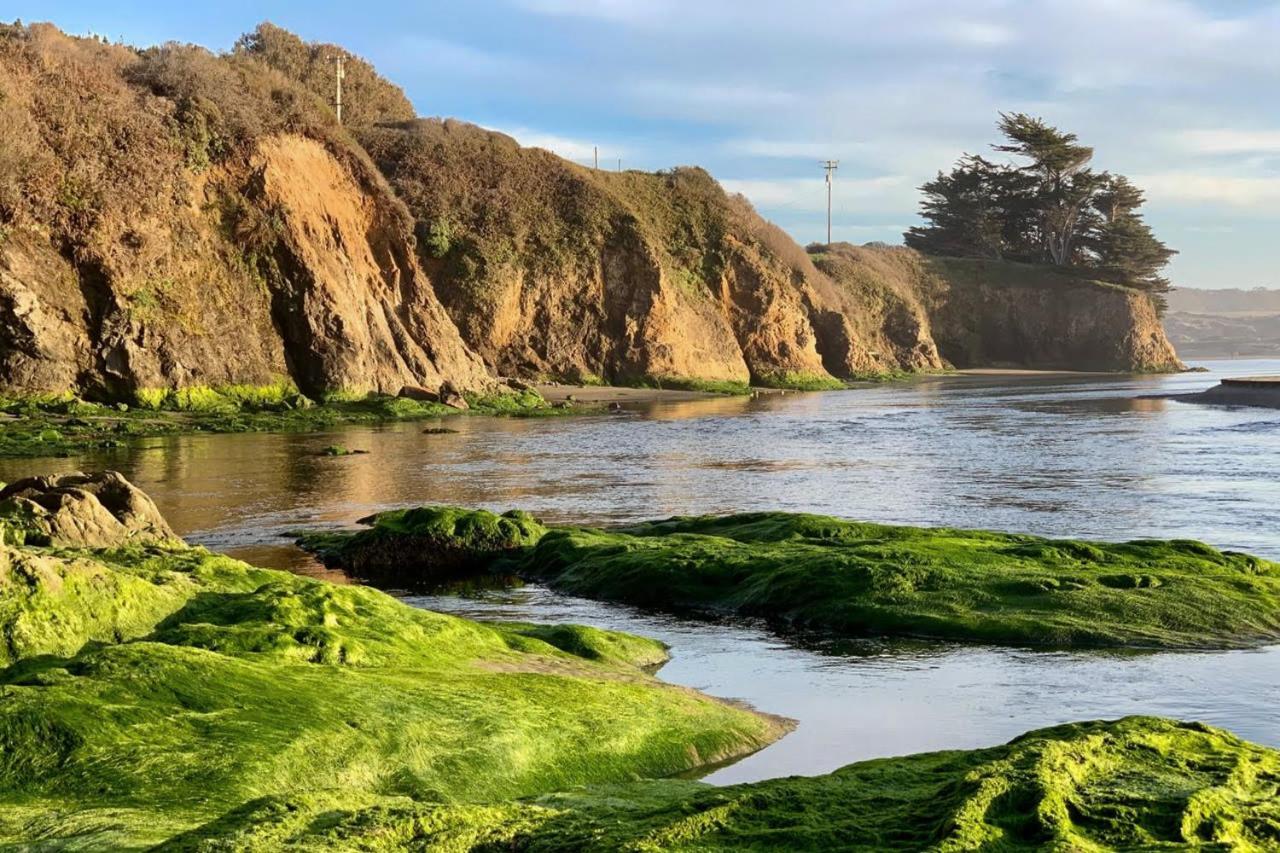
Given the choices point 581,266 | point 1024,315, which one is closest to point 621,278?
point 581,266

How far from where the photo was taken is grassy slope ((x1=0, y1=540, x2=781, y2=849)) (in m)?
6.19

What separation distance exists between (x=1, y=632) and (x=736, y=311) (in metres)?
84.4

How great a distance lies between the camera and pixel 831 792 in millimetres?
5867

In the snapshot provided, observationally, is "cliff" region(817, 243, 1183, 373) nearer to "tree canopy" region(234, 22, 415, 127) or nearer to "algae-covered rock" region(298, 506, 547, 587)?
"tree canopy" region(234, 22, 415, 127)

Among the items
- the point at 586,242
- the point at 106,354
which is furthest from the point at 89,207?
the point at 586,242

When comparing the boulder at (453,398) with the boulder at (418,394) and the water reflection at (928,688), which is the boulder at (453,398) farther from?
the water reflection at (928,688)

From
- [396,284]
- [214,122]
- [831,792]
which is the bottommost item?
[831,792]

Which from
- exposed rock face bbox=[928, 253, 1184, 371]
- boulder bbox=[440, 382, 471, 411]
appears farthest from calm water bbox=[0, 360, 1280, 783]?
exposed rock face bbox=[928, 253, 1184, 371]

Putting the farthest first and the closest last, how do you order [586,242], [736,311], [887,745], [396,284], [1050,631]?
[736,311], [586,242], [396,284], [1050,631], [887,745]

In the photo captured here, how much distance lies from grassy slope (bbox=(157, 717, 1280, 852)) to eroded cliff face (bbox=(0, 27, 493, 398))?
42.2 m

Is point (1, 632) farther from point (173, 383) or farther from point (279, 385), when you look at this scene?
point (279, 385)

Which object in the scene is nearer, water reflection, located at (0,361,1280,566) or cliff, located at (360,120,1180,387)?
water reflection, located at (0,361,1280,566)

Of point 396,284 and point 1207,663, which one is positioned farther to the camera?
point 396,284

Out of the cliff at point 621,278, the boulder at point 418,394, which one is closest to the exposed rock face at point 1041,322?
the cliff at point 621,278
